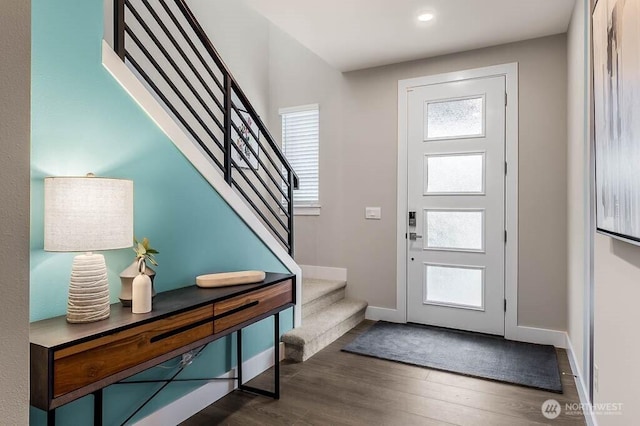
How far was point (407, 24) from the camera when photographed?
124 inches

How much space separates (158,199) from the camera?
80.9 inches

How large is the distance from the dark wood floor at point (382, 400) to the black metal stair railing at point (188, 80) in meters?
1.17

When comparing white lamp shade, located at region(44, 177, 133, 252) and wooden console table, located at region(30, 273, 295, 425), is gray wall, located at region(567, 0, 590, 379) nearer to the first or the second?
wooden console table, located at region(30, 273, 295, 425)

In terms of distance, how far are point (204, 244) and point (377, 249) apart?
7.34ft

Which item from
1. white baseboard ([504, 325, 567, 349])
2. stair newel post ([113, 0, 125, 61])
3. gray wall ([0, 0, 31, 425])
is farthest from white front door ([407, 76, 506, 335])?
gray wall ([0, 0, 31, 425])

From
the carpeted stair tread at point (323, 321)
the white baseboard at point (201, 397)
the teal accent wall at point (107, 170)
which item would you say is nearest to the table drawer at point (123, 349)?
the teal accent wall at point (107, 170)

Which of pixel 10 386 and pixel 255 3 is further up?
pixel 255 3

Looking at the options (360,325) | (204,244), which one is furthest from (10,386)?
(360,325)

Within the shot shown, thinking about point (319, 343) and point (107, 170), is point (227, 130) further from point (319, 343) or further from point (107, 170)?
point (319, 343)

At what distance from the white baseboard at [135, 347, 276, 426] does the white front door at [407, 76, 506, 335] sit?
5.92 feet

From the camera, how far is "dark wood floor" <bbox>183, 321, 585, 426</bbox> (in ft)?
7.42

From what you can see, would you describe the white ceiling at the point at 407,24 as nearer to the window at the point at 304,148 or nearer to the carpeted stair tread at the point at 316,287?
the window at the point at 304,148

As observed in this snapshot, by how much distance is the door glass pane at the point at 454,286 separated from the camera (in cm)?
373

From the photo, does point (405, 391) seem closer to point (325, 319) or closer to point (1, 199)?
point (325, 319)
